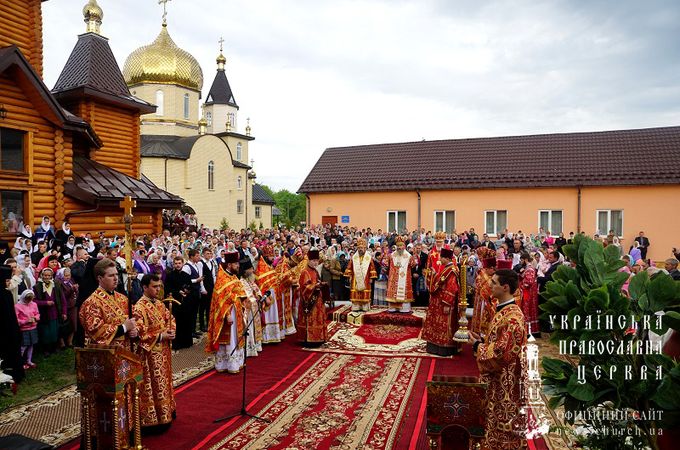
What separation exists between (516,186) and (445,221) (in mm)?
3852

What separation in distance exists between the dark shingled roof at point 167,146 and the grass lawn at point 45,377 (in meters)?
32.3

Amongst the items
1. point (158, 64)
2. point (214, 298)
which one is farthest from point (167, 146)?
point (214, 298)

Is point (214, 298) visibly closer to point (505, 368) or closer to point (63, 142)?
point (505, 368)

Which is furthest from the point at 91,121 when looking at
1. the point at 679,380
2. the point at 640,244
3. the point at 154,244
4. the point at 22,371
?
the point at 640,244

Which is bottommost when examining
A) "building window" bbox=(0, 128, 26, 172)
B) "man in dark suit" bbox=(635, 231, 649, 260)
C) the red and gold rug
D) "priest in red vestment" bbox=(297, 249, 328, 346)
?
the red and gold rug

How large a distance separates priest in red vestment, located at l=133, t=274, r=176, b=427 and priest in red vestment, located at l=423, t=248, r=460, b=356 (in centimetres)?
537

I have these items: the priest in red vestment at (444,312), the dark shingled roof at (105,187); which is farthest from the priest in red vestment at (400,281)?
the dark shingled roof at (105,187)

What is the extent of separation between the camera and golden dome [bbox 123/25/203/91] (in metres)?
41.1

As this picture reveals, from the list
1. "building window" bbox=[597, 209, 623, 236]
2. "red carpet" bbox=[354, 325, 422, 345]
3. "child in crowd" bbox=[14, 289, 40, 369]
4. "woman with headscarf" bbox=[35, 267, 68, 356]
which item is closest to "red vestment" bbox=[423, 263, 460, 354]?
"red carpet" bbox=[354, 325, 422, 345]

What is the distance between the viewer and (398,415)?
6574mm

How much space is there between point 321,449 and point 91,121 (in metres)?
16.6

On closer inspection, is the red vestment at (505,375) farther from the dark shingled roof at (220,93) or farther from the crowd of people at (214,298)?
the dark shingled roof at (220,93)

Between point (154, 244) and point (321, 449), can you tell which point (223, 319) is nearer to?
point (321, 449)

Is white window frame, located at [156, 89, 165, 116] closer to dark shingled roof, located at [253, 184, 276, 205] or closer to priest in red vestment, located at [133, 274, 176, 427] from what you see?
dark shingled roof, located at [253, 184, 276, 205]
